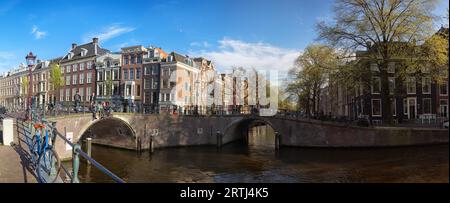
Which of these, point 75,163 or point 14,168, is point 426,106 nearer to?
point 14,168

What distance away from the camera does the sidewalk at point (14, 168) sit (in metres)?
5.37

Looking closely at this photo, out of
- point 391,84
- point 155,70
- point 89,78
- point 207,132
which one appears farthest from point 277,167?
point 89,78

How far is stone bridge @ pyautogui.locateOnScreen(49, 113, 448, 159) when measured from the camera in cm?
2030

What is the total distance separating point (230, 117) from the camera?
2872 centimetres

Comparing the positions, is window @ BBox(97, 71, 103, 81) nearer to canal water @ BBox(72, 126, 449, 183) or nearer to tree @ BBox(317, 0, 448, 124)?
canal water @ BBox(72, 126, 449, 183)

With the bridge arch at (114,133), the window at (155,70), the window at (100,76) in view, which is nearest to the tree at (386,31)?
the bridge arch at (114,133)

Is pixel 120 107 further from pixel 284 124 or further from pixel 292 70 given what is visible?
pixel 292 70

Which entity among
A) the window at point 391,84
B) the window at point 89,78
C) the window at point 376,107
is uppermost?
the window at point 89,78

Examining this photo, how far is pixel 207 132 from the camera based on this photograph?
28.5 meters

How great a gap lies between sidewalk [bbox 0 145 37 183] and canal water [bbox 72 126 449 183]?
5.76 m

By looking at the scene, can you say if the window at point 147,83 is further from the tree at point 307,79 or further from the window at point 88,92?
the tree at point 307,79

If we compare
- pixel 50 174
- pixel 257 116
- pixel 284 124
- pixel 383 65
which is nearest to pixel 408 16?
pixel 383 65

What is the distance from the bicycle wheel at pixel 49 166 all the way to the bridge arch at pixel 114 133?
1777cm
